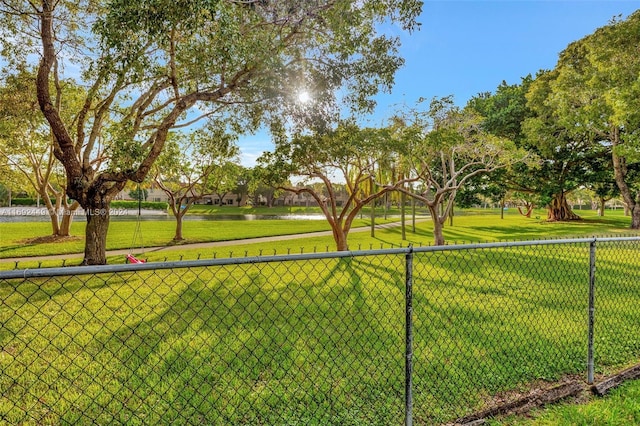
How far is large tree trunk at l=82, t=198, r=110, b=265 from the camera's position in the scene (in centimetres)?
926

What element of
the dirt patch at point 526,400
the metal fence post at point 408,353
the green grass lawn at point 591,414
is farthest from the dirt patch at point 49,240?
the green grass lawn at point 591,414

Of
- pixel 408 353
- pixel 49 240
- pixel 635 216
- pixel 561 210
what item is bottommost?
pixel 49 240

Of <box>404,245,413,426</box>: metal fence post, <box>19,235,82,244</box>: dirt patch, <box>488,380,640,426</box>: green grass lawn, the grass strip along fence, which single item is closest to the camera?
<box>404,245,413,426</box>: metal fence post

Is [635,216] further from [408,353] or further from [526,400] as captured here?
[408,353]

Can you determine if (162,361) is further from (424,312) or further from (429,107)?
(429,107)

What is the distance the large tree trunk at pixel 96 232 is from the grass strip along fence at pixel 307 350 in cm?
268

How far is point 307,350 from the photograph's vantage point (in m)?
3.90

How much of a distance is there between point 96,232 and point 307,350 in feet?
26.6

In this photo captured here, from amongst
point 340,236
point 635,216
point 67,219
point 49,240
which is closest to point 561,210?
point 635,216

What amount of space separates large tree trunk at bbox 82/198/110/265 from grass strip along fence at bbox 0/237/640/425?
2681mm

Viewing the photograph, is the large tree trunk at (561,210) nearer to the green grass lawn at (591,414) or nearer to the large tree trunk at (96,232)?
the green grass lawn at (591,414)

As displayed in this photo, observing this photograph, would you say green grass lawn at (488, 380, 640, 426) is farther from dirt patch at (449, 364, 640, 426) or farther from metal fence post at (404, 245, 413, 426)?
metal fence post at (404, 245, 413, 426)

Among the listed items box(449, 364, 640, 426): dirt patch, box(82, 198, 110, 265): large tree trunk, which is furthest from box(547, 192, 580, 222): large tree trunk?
box(82, 198, 110, 265): large tree trunk

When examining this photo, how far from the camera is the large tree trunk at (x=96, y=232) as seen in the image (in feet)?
30.4
